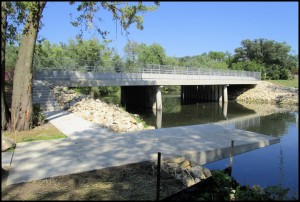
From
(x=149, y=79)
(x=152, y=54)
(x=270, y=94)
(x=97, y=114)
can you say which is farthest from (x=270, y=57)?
(x=97, y=114)

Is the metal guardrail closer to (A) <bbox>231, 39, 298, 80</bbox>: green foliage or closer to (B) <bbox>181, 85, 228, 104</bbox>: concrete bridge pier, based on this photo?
(B) <bbox>181, 85, 228, 104</bbox>: concrete bridge pier

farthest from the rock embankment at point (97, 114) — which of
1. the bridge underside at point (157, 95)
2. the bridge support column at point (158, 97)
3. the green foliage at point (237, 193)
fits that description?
the bridge underside at point (157, 95)

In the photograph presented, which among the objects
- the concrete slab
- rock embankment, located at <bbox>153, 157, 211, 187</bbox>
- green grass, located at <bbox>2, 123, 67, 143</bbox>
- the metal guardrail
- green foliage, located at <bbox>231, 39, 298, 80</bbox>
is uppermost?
green foliage, located at <bbox>231, 39, 298, 80</bbox>

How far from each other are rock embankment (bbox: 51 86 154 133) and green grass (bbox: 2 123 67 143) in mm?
2339

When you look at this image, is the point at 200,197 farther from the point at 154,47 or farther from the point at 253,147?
the point at 154,47

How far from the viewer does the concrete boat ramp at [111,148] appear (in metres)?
6.64

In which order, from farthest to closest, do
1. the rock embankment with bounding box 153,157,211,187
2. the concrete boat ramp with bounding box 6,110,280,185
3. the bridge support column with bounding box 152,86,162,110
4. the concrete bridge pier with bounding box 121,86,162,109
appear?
the concrete bridge pier with bounding box 121,86,162,109 < the bridge support column with bounding box 152,86,162,110 < the concrete boat ramp with bounding box 6,110,280,185 < the rock embankment with bounding box 153,157,211,187

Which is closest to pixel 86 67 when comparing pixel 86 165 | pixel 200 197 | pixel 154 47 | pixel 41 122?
pixel 41 122

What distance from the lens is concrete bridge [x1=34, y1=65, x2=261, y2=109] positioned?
2295 cm

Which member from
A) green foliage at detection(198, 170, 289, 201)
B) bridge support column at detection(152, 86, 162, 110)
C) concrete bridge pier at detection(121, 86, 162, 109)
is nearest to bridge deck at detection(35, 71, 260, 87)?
bridge support column at detection(152, 86, 162, 110)

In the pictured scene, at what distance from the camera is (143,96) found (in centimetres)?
3359

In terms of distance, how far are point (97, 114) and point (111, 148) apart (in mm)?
6343

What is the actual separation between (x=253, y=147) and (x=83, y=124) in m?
6.86

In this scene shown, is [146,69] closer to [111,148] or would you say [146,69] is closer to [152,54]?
[111,148]
